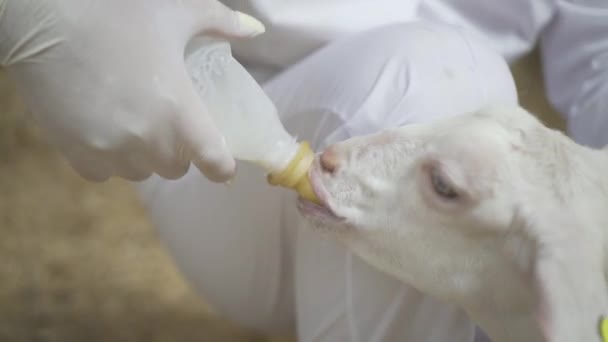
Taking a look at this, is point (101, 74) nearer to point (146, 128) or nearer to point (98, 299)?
point (146, 128)

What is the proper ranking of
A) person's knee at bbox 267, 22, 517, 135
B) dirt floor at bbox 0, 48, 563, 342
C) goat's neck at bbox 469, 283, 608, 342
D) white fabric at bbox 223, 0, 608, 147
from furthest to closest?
dirt floor at bbox 0, 48, 563, 342
white fabric at bbox 223, 0, 608, 147
person's knee at bbox 267, 22, 517, 135
goat's neck at bbox 469, 283, 608, 342

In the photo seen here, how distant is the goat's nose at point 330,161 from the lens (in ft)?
1.97

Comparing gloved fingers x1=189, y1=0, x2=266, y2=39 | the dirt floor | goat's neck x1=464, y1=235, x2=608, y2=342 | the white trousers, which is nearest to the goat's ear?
goat's neck x1=464, y1=235, x2=608, y2=342

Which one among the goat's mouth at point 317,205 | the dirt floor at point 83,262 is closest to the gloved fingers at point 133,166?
the goat's mouth at point 317,205

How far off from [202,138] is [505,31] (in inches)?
18.0

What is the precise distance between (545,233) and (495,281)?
54 mm

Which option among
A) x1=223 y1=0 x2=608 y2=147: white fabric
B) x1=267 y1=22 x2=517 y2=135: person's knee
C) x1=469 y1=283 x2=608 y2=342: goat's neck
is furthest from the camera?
x1=223 y1=0 x2=608 y2=147: white fabric

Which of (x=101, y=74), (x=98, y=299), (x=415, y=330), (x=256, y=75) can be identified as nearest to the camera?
(x=101, y=74)

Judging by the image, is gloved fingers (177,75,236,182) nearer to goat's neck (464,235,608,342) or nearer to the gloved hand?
the gloved hand

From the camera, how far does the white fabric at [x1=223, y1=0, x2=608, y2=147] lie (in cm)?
78

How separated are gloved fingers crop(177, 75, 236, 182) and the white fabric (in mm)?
233

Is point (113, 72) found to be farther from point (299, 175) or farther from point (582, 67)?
point (582, 67)

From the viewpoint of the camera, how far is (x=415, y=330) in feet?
2.18

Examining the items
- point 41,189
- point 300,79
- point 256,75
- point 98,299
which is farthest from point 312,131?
point 41,189
